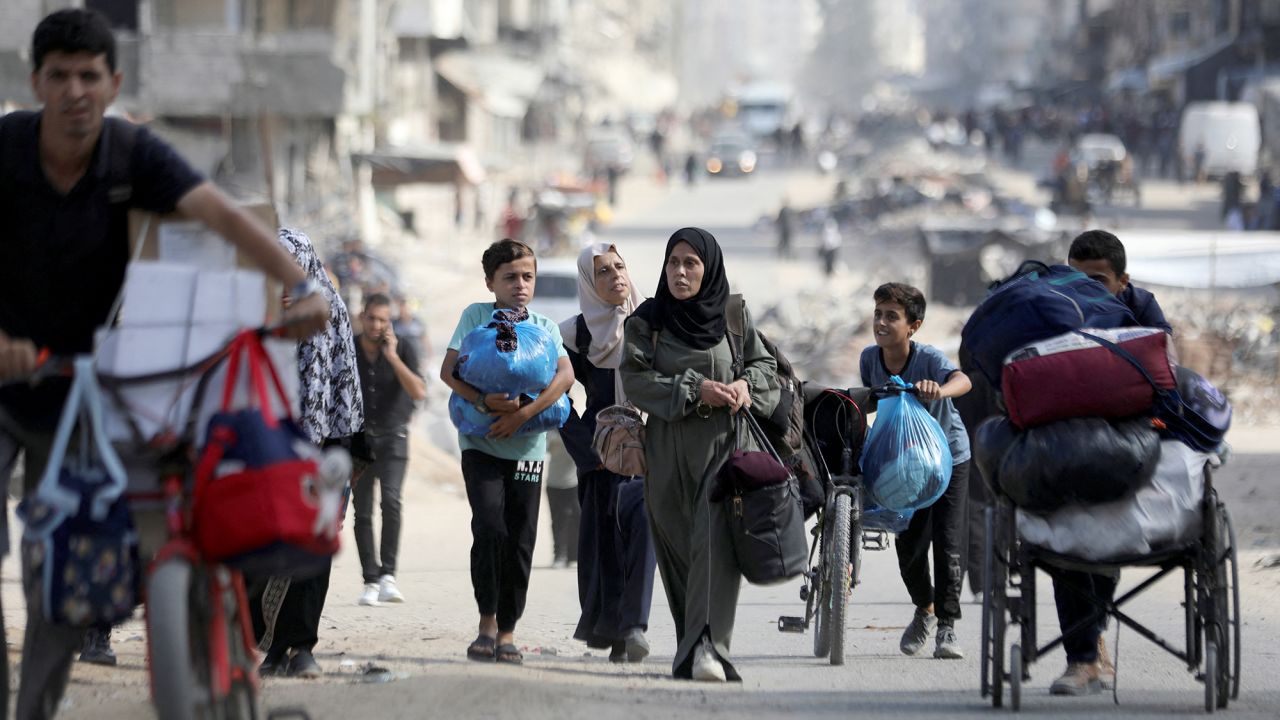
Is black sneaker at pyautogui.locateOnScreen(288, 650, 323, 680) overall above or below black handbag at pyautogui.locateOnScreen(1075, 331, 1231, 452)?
below

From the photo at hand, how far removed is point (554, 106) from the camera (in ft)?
276

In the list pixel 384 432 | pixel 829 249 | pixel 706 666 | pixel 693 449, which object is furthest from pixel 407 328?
pixel 829 249

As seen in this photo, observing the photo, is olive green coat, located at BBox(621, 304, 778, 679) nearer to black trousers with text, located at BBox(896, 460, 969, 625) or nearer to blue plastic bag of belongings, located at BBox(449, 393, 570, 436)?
blue plastic bag of belongings, located at BBox(449, 393, 570, 436)

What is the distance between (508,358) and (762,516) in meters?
1.33

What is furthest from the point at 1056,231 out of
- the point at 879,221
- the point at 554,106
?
the point at 554,106

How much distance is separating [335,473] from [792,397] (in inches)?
118

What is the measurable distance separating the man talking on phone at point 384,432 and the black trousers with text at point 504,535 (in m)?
2.04

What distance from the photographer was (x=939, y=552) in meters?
7.93

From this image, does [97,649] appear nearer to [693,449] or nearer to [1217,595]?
[693,449]

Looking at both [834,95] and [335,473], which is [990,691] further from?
[834,95]

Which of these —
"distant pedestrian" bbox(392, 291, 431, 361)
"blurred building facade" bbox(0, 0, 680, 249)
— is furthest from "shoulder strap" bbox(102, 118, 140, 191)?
"blurred building facade" bbox(0, 0, 680, 249)

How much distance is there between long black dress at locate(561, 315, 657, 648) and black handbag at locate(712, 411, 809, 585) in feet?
3.28

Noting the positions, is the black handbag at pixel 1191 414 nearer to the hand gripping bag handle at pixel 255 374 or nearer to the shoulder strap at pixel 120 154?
the hand gripping bag handle at pixel 255 374

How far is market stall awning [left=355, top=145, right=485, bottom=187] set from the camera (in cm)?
4047
